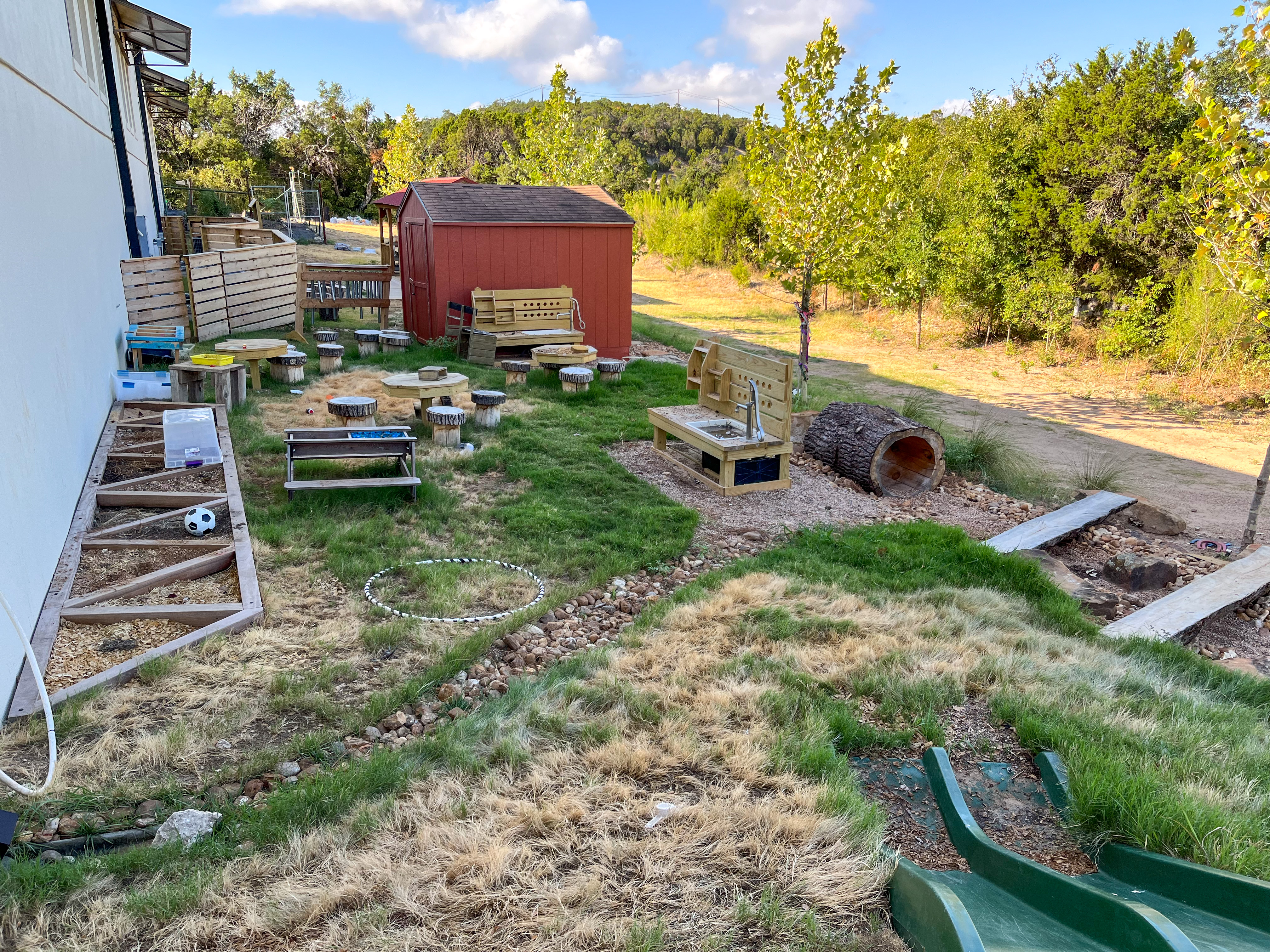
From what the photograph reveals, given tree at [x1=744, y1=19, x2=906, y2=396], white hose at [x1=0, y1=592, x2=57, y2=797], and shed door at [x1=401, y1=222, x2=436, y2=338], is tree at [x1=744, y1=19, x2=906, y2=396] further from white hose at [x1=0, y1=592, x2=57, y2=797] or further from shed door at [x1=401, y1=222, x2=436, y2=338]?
white hose at [x1=0, y1=592, x2=57, y2=797]

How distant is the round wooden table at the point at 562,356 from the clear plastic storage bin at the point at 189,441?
577cm


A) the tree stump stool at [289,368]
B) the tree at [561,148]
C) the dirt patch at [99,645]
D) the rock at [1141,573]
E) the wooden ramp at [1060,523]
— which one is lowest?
the rock at [1141,573]

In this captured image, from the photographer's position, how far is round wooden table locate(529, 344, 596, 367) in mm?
12602

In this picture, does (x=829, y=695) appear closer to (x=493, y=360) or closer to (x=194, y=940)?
(x=194, y=940)

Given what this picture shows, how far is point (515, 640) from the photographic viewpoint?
5.01 meters

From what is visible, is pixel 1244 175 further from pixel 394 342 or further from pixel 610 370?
pixel 394 342

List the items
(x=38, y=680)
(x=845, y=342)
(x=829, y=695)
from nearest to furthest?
(x=38, y=680) → (x=829, y=695) → (x=845, y=342)

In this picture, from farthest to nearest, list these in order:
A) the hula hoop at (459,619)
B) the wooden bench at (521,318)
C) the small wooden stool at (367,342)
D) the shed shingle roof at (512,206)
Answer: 1. the shed shingle roof at (512,206)
2. the small wooden stool at (367,342)
3. the wooden bench at (521,318)
4. the hula hoop at (459,619)

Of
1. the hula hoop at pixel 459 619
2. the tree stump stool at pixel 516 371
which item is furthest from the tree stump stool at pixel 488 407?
the hula hoop at pixel 459 619

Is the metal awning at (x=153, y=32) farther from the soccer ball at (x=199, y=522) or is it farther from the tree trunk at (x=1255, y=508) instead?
the tree trunk at (x=1255, y=508)

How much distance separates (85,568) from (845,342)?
19.1 meters

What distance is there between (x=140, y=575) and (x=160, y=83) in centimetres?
2274

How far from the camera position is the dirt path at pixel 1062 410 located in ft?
32.9

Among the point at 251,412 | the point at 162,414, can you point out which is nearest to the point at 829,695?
the point at 162,414
